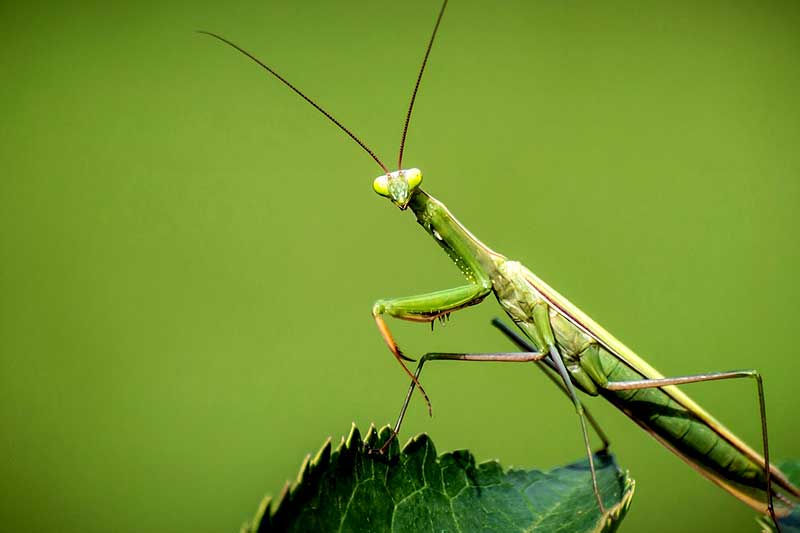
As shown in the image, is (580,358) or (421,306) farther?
(580,358)

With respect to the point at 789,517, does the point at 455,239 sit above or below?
above

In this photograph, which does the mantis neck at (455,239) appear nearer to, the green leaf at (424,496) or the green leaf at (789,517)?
the green leaf at (424,496)

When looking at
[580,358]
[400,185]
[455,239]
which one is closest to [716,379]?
[580,358]

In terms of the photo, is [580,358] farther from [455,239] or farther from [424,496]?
[424,496]

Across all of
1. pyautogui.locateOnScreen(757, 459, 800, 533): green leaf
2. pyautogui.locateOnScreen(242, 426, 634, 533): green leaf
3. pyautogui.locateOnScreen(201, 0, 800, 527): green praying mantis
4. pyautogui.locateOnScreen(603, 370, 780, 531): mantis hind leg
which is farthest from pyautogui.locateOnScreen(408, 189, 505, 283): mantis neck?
pyautogui.locateOnScreen(757, 459, 800, 533): green leaf

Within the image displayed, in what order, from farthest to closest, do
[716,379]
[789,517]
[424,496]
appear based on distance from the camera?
[716,379] → [789,517] → [424,496]

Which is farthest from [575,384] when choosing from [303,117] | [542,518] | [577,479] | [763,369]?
[303,117]

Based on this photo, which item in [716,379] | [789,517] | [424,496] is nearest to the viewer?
[424,496]

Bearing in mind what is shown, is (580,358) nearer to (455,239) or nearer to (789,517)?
→ (455,239)

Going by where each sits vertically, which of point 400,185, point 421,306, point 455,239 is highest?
point 400,185
